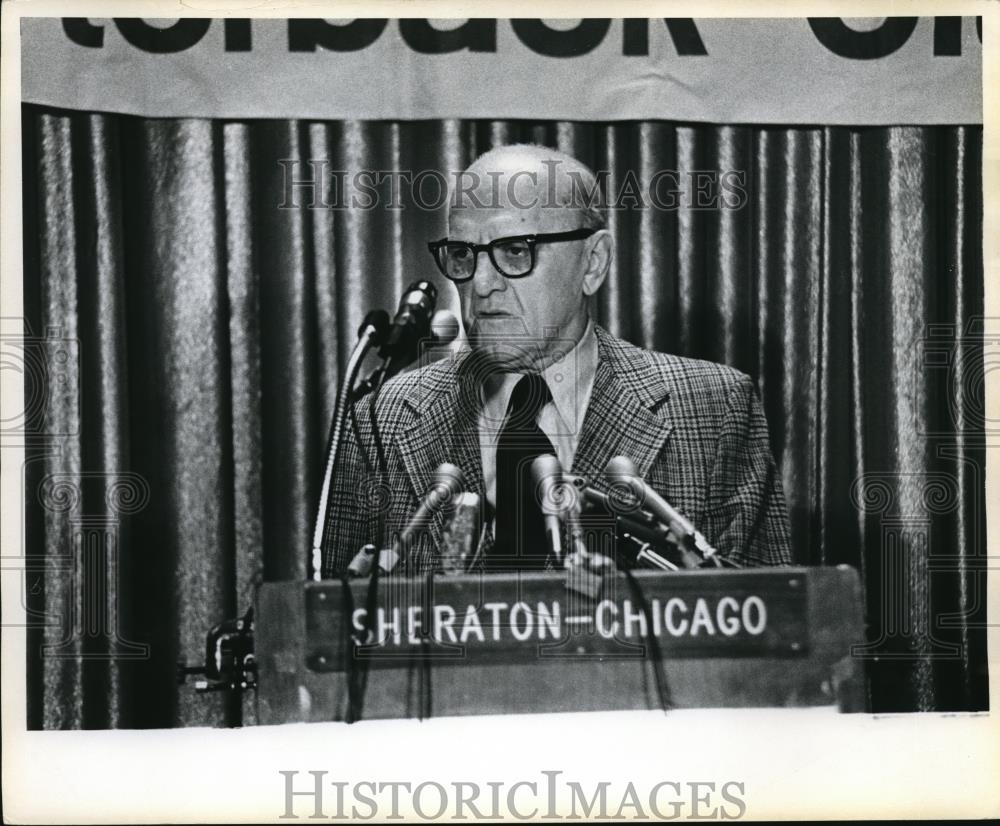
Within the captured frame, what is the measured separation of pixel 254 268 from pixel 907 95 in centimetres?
158

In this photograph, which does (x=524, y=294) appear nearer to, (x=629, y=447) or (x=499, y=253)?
(x=499, y=253)

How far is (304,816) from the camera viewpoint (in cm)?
285

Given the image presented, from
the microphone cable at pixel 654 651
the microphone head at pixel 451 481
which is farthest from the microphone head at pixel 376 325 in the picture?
→ the microphone cable at pixel 654 651

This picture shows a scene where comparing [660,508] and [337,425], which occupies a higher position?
[337,425]

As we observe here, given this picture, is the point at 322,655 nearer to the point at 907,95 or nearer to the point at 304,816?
the point at 304,816

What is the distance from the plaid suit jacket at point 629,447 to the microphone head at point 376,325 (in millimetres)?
104

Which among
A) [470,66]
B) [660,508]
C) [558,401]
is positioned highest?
[470,66]

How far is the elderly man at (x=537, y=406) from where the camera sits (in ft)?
9.40

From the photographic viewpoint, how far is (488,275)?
2.87 meters

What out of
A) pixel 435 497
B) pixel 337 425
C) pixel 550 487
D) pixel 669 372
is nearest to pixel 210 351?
pixel 337 425

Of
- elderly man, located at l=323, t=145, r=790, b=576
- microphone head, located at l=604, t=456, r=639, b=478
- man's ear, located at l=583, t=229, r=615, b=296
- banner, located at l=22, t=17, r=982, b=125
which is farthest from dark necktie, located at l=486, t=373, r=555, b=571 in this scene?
banner, located at l=22, t=17, r=982, b=125

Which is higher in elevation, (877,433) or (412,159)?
(412,159)

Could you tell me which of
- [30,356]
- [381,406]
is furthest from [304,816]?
[30,356]

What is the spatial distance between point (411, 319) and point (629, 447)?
585 millimetres
